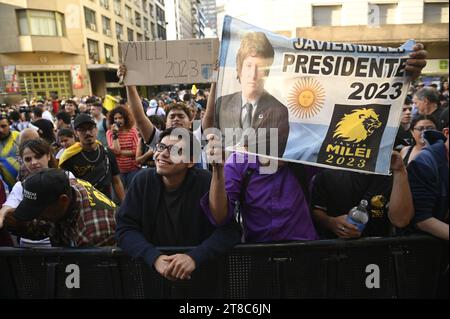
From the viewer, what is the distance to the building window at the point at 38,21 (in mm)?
8734

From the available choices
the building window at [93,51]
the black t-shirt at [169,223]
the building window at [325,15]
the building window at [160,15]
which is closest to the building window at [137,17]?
the building window at [160,15]

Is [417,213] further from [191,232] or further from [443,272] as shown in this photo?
[191,232]

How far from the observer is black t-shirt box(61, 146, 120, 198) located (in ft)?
11.6

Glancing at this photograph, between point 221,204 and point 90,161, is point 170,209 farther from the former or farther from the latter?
point 90,161

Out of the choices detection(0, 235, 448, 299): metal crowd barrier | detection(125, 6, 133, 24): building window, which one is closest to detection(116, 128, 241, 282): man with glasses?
detection(0, 235, 448, 299): metal crowd barrier

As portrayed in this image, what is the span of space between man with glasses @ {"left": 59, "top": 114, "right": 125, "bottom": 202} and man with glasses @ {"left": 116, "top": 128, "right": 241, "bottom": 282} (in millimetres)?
1770

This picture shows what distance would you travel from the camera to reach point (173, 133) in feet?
6.83

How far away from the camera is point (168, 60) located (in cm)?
281

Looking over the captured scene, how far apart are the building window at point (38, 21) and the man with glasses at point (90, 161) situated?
587 centimetres

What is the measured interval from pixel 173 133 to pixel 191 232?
599mm

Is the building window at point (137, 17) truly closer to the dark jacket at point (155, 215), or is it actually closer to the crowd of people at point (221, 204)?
the crowd of people at point (221, 204)

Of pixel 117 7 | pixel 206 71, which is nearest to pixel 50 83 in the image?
pixel 117 7
